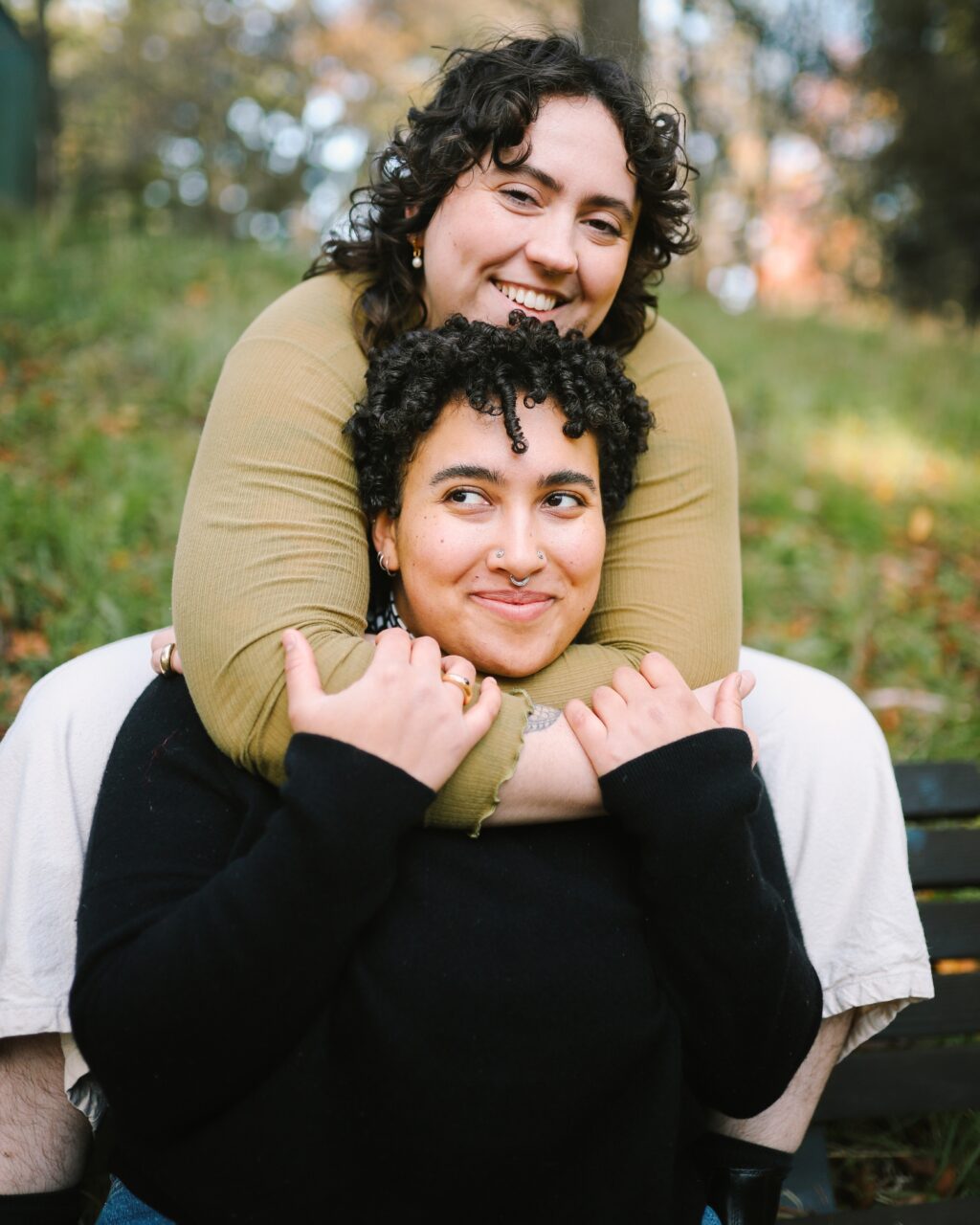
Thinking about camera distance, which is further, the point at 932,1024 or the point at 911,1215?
the point at 932,1024

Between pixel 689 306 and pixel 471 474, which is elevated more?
pixel 689 306

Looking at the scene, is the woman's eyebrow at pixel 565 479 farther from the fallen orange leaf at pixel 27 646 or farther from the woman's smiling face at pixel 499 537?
the fallen orange leaf at pixel 27 646

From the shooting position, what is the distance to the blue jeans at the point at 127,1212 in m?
2.02

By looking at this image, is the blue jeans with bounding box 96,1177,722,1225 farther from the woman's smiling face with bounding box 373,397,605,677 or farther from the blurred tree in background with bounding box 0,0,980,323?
the blurred tree in background with bounding box 0,0,980,323

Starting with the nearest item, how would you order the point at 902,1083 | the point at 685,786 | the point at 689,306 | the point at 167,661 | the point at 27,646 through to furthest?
the point at 685,786 → the point at 167,661 → the point at 902,1083 → the point at 27,646 → the point at 689,306

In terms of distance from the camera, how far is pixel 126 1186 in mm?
2023

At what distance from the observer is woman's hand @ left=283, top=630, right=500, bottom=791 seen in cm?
174

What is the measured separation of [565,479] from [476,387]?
0.24m

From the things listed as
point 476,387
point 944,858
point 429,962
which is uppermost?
point 476,387

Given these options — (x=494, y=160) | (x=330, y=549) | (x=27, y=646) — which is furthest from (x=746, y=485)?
(x=330, y=549)

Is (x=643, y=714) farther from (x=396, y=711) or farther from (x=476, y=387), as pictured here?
(x=476, y=387)

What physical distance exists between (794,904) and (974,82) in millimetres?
12200

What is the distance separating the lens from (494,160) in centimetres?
229

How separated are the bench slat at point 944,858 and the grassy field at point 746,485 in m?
0.71
